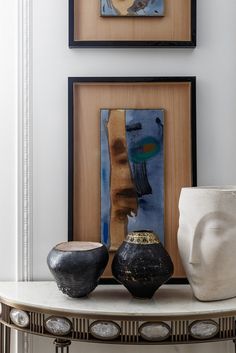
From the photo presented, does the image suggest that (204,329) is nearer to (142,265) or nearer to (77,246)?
(142,265)

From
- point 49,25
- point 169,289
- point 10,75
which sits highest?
point 49,25

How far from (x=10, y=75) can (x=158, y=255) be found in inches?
20.5

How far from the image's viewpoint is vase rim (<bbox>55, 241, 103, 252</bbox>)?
83 centimetres

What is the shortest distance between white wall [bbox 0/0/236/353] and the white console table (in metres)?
0.17

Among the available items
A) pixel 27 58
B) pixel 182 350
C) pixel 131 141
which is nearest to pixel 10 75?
pixel 27 58

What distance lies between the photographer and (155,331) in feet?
2.44

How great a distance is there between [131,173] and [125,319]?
32 cm

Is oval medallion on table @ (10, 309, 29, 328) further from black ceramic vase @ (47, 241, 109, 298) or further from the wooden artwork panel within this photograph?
the wooden artwork panel

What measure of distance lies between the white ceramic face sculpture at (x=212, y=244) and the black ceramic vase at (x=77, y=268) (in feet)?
0.57

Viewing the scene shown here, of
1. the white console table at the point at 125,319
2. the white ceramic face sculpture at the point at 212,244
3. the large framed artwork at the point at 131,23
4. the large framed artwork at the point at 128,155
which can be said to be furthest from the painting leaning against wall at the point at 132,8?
the white console table at the point at 125,319

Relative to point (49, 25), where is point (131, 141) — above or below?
below

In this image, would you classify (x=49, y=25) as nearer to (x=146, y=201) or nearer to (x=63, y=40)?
(x=63, y=40)

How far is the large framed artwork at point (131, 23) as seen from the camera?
94cm

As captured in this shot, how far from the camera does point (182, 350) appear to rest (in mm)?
937
